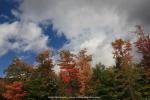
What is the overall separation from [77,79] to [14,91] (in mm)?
13508

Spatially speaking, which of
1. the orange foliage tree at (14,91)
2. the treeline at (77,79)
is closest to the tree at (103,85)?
the treeline at (77,79)

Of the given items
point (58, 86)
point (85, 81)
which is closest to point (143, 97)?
point (85, 81)

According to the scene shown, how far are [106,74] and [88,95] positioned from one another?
24.3 ft

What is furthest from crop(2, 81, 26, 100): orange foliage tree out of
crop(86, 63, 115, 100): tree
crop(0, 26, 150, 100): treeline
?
crop(86, 63, 115, 100): tree

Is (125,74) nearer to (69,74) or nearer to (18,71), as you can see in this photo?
(69,74)

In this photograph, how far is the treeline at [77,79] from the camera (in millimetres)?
65125

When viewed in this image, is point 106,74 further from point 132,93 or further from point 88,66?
point 132,93

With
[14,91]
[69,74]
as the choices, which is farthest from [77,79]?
[14,91]

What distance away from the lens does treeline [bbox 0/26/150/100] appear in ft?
214

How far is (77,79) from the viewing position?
6912 centimetres

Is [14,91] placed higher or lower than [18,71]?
lower

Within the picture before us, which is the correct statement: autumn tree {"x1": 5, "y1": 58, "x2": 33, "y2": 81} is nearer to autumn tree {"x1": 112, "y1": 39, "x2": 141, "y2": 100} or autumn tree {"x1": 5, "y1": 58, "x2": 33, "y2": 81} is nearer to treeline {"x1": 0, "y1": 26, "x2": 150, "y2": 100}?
treeline {"x1": 0, "y1": 26, "x2": 150, "y2": 100}

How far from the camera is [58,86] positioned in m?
71.0

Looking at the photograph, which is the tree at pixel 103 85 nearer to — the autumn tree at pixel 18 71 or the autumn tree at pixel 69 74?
the autumn tree at pixel 69 74
